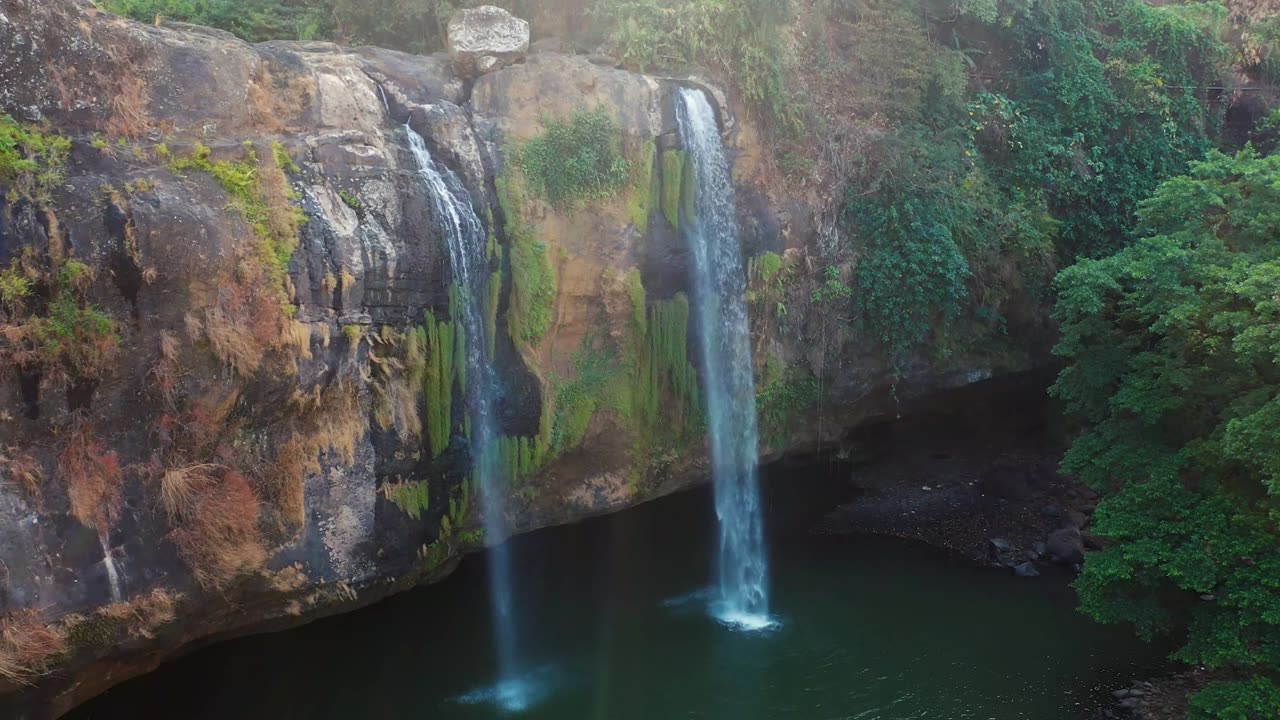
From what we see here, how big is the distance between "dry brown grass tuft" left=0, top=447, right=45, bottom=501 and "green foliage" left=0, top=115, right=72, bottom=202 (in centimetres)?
255

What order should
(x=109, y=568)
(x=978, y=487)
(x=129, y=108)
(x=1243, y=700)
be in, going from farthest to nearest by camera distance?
1. (x=978, y=487)
2. (x=129, y=108)
3. (x=1243, y=700)
4. (x=109, y=568)

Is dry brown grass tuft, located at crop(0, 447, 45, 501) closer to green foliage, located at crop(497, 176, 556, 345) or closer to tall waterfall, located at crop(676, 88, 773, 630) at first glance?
green foliage, located at crop(497, 176, 556, 345)

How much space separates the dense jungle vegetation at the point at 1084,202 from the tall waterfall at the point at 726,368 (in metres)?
1.74

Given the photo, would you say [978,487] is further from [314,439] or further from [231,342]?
[231,342]

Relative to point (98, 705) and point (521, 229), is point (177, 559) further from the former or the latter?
point (521, 229)

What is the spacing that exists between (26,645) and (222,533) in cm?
206

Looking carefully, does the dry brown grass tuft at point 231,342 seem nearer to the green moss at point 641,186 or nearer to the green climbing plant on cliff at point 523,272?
the green climbing plant on cliff at point 523,272

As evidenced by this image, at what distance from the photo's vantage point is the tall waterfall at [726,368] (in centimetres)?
1431

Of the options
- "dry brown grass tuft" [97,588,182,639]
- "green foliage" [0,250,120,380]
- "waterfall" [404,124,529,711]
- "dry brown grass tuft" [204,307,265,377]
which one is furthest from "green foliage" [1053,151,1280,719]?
"green foliage" [0,250,120,380]

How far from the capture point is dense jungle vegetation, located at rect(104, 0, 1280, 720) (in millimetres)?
10062

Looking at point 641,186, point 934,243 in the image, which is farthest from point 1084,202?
point 641,186

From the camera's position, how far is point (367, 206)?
10.9 meters

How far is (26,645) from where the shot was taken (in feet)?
27.8

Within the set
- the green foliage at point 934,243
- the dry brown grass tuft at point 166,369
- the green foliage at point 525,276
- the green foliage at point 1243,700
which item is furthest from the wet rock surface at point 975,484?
the dry brown grass tuft at point 166,369
